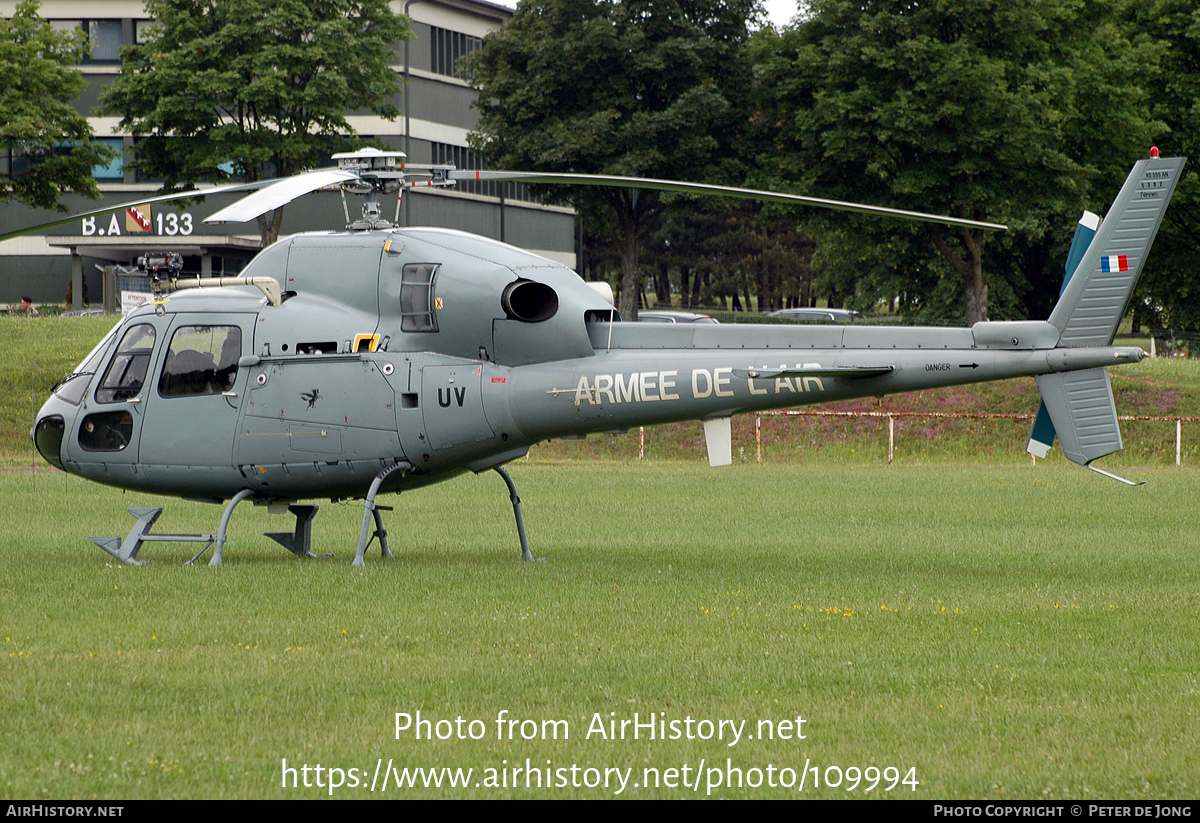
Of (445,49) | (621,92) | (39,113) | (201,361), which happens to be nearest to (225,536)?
(201,361)

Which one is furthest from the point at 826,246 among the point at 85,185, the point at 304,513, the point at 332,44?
the point at 304,513

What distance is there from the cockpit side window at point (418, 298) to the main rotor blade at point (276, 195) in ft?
4.66

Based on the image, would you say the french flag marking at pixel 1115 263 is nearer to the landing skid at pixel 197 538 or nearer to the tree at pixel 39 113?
the landing skid at pixel 197 538

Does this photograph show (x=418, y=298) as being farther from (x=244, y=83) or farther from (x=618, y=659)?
(x=244, y=83)

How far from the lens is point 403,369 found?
15898 millimetres

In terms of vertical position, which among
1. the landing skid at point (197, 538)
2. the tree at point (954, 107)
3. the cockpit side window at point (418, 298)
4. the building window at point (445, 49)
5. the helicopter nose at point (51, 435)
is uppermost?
the building window at point (445, 49)

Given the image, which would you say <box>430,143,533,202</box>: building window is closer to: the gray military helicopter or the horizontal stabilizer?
the gray military helicopter

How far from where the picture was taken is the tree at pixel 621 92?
1992 inches

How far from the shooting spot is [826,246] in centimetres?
6106

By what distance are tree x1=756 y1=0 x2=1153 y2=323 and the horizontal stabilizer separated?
106 feet

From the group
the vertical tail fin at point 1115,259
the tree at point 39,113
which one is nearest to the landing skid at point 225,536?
the vertical tail fin at point 1115,259

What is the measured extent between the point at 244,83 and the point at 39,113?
760 cm
